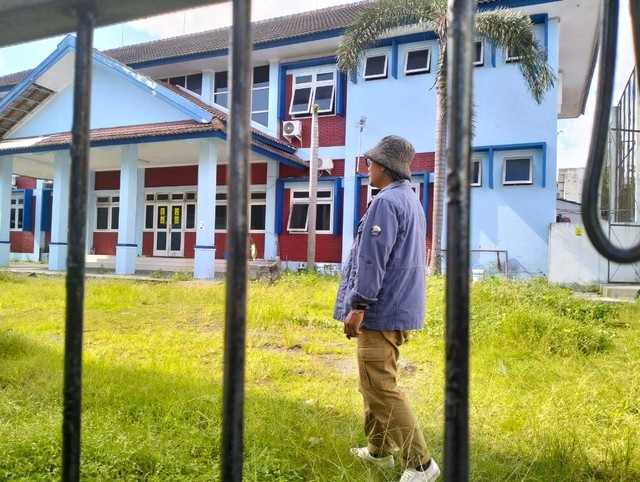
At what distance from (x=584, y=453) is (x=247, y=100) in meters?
2.71

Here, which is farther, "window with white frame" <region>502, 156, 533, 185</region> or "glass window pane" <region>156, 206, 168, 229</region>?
"glass window pane" <region>156, 206, 168, 229</region>

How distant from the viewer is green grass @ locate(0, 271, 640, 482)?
248 cm

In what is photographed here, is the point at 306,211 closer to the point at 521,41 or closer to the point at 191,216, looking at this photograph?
the point at 191,216

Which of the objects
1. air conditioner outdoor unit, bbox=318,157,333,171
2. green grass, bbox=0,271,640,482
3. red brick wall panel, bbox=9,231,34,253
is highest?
air conditioner outdoor unit, bbox=318,157,333,171

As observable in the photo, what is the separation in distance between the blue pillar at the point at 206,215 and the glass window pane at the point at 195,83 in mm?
5495

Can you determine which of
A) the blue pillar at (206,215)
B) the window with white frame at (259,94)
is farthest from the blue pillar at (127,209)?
the window with white frame at (259,94)

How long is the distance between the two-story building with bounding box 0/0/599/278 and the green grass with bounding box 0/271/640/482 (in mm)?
5688

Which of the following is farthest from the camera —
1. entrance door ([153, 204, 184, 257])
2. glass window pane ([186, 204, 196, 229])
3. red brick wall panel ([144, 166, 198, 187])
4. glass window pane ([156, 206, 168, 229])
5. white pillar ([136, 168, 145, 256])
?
white pillar ([136, 168, 145, 256])

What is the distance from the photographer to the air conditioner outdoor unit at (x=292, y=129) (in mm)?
15102

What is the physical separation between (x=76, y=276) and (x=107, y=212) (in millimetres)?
19551

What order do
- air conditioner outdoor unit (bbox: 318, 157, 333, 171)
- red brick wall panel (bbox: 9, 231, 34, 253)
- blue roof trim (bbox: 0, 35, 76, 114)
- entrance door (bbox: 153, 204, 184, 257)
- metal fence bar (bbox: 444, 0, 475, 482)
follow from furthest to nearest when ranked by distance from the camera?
red brick wall panel (bbox: 9, 231, 34, 253), entrance door (bbox: 153, 204, 184, 257), air conditioner outdoor unit (bbox: 318, 157, 333, 171), blue roof trim (bbox: 0, 35, 76, 114), metal fence bar (bbox: 444, 0, 475, 482)

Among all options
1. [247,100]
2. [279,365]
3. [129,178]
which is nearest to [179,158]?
[129,178]

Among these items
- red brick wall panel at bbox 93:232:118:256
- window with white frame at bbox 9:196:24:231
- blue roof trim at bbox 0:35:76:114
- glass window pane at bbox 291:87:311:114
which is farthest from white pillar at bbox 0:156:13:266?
glass window pane at bbox 291:87:311:114

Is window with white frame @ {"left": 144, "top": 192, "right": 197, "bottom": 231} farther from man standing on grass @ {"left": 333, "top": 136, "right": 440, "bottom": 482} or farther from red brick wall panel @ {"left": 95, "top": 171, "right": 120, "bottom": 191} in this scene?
man standing on grass @ {"left": 333, "top": 136, "right": 440, "bottom": 482}
